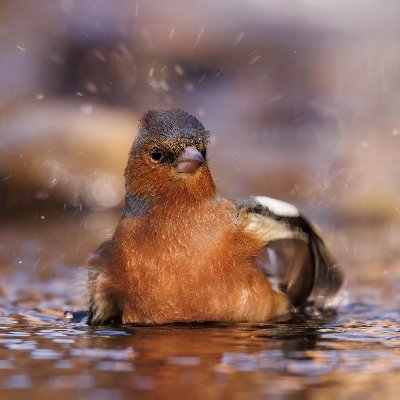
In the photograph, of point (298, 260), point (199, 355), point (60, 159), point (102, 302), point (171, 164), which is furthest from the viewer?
point (60, 159)

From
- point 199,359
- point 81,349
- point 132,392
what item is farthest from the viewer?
point 81,349

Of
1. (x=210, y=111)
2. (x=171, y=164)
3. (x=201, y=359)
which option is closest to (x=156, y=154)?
(x=171, y=164)

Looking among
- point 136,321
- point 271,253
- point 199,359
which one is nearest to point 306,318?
point 271,253

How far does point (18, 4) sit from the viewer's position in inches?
767

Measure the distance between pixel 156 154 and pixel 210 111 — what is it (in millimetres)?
10355

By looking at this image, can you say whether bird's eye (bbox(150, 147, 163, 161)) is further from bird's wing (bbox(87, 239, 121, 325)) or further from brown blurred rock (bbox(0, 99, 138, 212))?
brown blurred rock (bbox(0, 99, 138, 212))

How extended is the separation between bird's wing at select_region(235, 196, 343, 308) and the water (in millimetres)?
231

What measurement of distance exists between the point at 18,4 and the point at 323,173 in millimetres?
9122

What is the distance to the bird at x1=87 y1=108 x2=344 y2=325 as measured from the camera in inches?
221

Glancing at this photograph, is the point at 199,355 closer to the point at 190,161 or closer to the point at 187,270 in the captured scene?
the point at 187,270

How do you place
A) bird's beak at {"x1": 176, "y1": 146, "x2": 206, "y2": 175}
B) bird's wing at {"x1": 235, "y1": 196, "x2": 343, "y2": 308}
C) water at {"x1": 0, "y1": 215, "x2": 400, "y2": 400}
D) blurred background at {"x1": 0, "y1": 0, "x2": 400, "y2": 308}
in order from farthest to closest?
blurred background at {"x1": 0, "y1": 0, "x2": 400, "y2": 308}
bird's wing at {"x1": 235, "y1": 196, "x2": 343, "y2": 308}
bird's beak at {"x1": 176, "y1": 146, "x2": 206, "y2": 175}
water at {"x1": 0, "y1": 215, "x2": 400, "y2": 400}

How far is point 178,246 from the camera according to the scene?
5.67m

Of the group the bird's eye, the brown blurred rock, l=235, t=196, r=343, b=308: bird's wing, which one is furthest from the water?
the brown blurred rock

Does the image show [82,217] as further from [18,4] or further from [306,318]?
[18,4]
